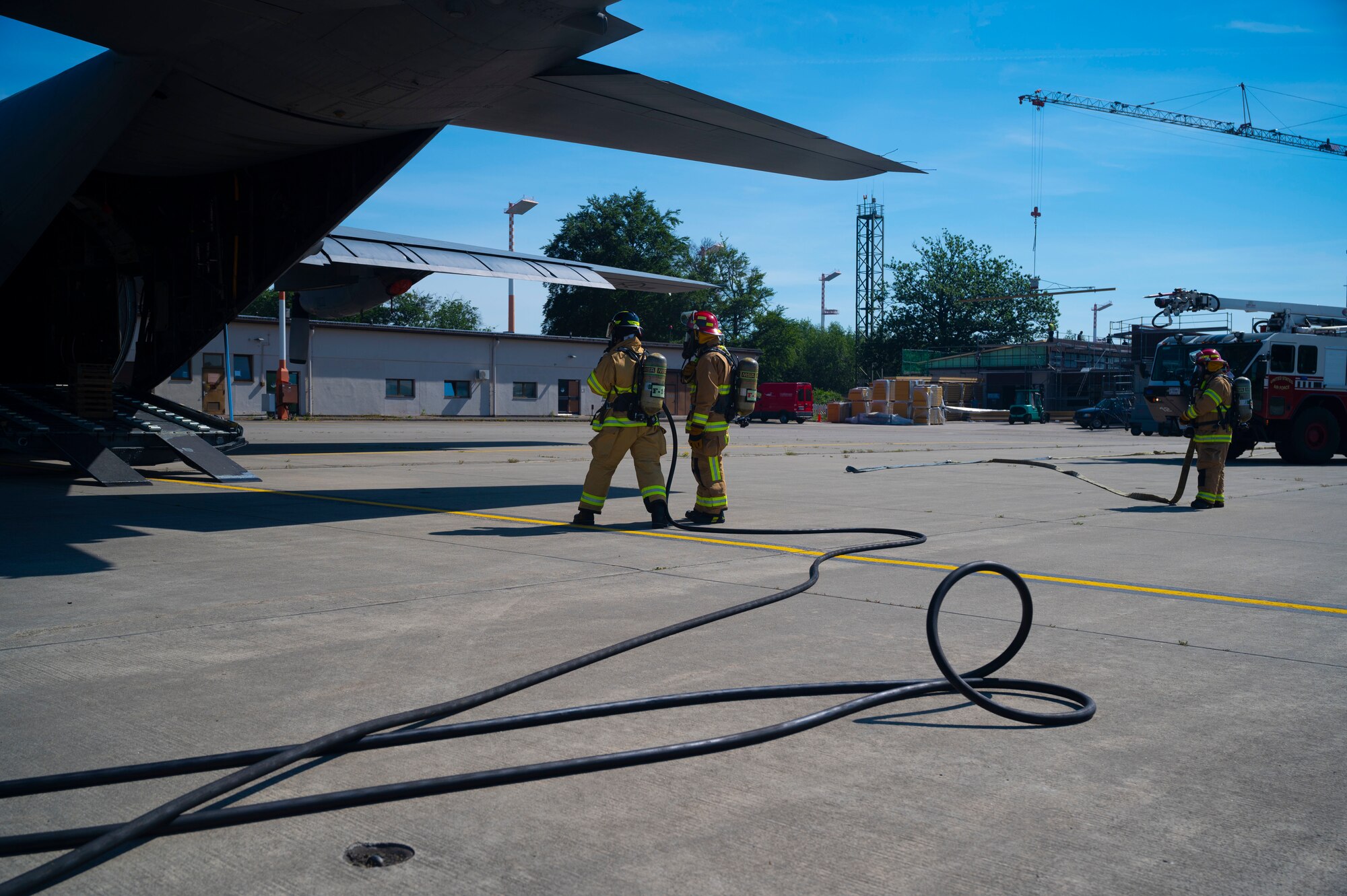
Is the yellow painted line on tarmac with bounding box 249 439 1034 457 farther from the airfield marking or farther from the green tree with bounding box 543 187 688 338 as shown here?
the green tree with bounding box 543 187 688 338

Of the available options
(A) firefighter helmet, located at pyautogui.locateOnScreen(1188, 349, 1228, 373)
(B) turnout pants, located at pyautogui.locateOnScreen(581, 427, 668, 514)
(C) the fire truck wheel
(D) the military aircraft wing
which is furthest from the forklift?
(B) turnout pants, located at pyautogui.locateOnScreen(581, 427, 668, 514)

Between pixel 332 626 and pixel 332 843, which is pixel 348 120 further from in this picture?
pixel 332 843

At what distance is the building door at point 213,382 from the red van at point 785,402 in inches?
1028

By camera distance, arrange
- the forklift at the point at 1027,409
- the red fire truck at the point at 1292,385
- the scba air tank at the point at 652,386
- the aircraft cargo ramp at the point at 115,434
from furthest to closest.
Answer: the forklift at the point at 1027,409 < the red fire truck at the point at 1292,385 < the aircraft cargo ramp at the point at 115,434 < the scba air tank at the point at 652,386

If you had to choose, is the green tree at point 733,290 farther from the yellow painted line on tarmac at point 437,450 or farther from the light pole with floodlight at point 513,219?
the yellow painted line on tarmac at point 437,450

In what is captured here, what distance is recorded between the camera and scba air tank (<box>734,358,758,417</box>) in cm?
1005

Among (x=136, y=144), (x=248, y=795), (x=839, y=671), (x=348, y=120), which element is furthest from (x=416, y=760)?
(x=136, y=144)

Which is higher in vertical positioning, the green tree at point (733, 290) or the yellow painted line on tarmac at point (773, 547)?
the green tree at point (733, 290)

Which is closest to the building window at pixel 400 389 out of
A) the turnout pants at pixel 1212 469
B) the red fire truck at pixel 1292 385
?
the red fire truck at pixel 1292 385

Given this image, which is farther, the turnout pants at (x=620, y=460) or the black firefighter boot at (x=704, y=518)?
the black firefighter boot at (x=704, y=518)

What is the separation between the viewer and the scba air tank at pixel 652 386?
942cm

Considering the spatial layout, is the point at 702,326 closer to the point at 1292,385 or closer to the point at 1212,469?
the point at 1212,469

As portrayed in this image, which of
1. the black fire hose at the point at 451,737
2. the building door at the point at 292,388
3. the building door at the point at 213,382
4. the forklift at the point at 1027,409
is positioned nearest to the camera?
the black fire hose at the point at 451,737

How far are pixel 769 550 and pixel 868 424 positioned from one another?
48272 mm
